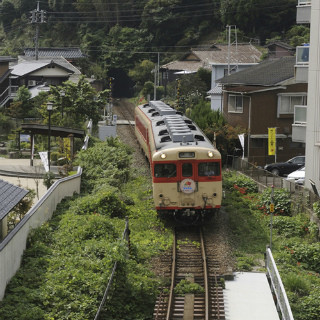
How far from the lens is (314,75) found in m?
22.7

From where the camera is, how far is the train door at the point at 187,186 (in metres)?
19.1

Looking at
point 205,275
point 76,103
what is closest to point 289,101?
point 76,103

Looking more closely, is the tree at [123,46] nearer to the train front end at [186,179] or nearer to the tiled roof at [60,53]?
the tiled roof at [60,53]

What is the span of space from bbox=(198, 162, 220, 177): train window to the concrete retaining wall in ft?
13.6

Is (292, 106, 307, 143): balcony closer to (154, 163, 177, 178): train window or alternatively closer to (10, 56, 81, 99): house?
(154, 163, 177, 178): train window

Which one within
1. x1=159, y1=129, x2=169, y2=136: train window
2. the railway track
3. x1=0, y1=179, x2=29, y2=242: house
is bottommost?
the railway track

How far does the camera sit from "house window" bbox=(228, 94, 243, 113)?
113 ft

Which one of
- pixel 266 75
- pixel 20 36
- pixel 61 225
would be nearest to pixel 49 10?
pixel 20 36

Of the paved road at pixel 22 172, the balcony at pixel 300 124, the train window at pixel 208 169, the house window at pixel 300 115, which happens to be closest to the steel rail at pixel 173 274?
the train window at pixel 208 169

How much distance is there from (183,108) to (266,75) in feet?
39.6

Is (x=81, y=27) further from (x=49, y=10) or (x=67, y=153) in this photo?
(x=67, y=153)

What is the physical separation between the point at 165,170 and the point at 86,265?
5745mm

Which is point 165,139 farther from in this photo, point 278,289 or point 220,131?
point 220,131

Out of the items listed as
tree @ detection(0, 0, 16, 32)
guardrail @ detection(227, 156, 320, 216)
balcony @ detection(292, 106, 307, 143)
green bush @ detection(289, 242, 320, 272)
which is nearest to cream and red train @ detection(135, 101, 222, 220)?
green bush @ detection(289, 242, 320, 272)
